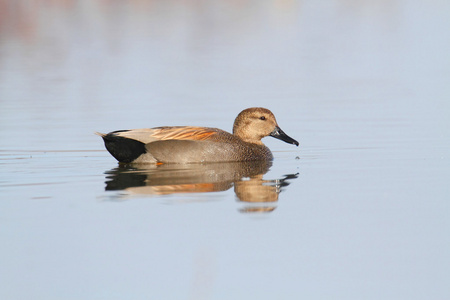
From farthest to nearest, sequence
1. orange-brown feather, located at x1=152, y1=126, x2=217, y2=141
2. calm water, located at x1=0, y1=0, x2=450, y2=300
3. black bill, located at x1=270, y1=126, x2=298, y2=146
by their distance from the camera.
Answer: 1. black bill, located at x1=270, y1=126, x2=298, y2=146
2. orange-brown feather, located at x1=152, y1=126, x2=217, y2=141
3. calm water, located at x1=0, y1=0, x2=450, y2=300

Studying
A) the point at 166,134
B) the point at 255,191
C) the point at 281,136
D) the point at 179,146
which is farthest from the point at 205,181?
the point at 281,136

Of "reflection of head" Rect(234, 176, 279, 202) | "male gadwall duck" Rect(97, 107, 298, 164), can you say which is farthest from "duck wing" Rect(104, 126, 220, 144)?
"reflection of head" Rect(234, 176, 279, 202)

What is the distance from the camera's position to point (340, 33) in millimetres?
30797

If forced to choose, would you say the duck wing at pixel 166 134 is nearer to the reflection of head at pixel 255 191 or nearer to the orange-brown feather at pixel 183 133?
the orange-brown feather at pixel 183 133

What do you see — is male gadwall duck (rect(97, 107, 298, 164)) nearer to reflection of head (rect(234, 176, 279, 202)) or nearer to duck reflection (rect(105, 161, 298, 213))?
duck reflection (rect(105, 161, 298, 213))

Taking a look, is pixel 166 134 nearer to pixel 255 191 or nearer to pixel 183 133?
pixel 183 133

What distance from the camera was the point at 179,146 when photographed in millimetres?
11438

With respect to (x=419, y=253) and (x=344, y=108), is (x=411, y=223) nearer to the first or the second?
(x=419, y=253)

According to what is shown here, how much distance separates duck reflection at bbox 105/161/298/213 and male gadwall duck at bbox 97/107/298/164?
135 millimetres

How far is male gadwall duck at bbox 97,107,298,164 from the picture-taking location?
1127 cm

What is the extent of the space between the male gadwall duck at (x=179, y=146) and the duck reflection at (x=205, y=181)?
135mm

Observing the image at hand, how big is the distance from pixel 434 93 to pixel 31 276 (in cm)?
1144

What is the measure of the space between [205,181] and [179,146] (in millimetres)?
1549

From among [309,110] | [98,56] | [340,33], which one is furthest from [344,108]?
[340,33]
